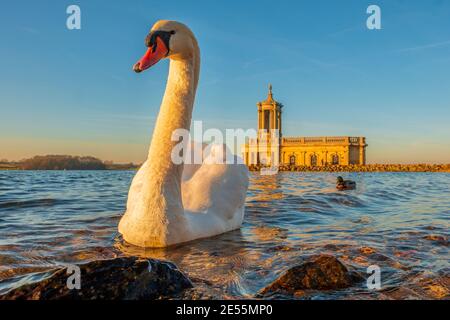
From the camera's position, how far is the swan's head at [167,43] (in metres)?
4.05

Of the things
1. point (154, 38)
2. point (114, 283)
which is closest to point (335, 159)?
point (154, 38)

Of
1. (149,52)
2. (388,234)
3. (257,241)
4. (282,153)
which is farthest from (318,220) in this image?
(282,153)

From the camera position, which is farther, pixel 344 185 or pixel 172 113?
pixel 344 185

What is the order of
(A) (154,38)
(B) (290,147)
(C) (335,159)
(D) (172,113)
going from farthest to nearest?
(B) (290,147) < (C) (335,159) < (D) (172,113) < (A) (154,38)

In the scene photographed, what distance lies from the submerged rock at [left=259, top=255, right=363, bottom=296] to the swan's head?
2.42 metres

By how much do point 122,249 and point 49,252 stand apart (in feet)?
2.67

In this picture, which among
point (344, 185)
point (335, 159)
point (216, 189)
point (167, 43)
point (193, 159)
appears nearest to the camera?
point (167, 43)

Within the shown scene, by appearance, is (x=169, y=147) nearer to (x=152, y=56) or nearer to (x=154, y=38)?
(x=152, y=56)

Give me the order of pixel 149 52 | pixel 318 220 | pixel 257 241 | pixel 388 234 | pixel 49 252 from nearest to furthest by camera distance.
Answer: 1. pixel 149 52
2. pixel 49 252
3. pixel 257 241
4. pixel 388 234
5. pixel 318 220

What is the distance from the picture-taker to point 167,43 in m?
4.31

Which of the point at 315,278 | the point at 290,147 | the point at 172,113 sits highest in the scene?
the point at 290,147

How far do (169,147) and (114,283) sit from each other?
201 cm

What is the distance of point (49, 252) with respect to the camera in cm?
444
